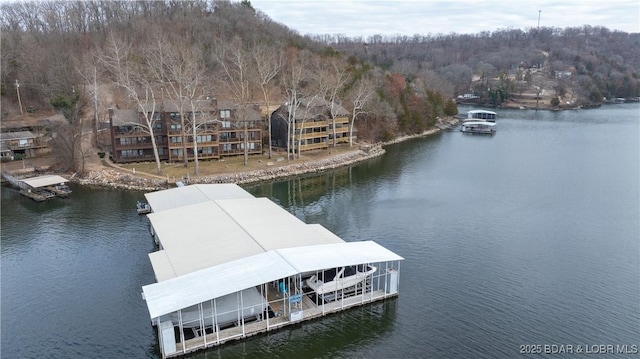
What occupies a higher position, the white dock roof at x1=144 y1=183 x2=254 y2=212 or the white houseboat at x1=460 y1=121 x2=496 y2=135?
the white houseboat at x1=460 y1=121 x2=496 y2=135

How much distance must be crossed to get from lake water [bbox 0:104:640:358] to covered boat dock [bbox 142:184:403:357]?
36.9 inches

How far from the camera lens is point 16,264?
85.8 ft

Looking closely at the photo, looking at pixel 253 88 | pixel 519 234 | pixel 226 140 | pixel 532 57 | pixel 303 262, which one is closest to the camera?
pixel 303 262

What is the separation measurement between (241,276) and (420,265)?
36.6 ft

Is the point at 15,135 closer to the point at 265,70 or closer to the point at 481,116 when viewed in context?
the point at 265,70

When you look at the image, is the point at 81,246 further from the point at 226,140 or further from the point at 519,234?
the point at 519,234

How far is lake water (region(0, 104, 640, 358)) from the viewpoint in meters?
19.0

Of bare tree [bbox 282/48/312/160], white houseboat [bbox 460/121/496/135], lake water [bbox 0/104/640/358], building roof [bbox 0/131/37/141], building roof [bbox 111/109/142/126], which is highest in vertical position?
bare tree [bbox 282/48/312/160]

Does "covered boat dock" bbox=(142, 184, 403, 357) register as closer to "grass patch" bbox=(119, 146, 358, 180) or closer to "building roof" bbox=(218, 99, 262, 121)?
"grass patch" bbox=(119, 146, 358, 180)

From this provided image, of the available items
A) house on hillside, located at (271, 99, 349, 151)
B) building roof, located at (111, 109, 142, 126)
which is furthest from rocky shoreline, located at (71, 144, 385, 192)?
building roof, located at (111, 109, 142, 126)

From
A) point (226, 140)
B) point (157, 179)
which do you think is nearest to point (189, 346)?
point (157, 179)

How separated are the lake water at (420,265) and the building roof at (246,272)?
2.27m

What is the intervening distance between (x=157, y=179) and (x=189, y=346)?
27112 mm

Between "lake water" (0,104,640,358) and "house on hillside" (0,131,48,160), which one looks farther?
"house on hillside" (0,131,48,160)
